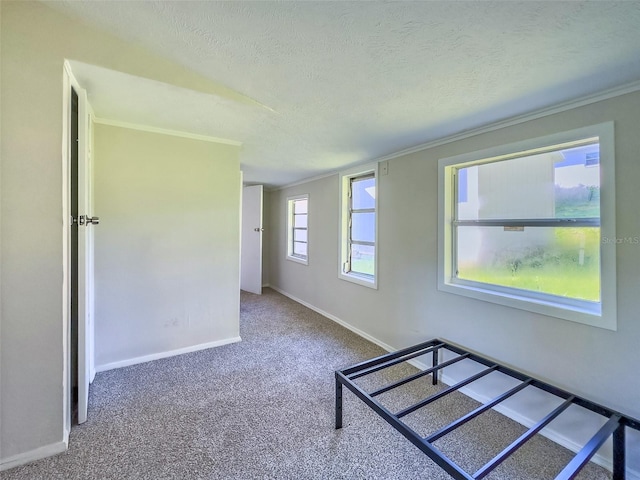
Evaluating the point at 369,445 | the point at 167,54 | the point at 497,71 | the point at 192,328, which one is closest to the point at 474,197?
the point at 497,71

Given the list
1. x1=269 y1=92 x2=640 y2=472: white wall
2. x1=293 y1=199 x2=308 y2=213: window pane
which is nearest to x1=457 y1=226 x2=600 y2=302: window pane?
x1=269 y1=92 x2=640 y2=472: white wall

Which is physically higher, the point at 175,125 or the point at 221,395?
the point at 175,125

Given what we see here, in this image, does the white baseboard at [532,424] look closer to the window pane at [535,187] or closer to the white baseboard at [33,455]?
the window pane at [535,187]

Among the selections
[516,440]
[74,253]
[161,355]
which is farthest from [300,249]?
[516,440]

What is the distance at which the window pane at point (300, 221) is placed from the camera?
16.1 feet

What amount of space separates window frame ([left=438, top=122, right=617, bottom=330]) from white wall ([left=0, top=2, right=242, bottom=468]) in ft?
8.43

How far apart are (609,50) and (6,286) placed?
118 inches

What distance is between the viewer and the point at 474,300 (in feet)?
7.09

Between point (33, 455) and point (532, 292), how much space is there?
123 inches

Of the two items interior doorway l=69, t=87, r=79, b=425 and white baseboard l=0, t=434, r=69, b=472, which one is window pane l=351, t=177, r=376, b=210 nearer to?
interior doorway l=69, t=87, r=79, b=425

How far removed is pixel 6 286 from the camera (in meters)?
1.36

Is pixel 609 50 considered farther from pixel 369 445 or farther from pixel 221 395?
pixel 221 395

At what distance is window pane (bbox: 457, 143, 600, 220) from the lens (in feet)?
5.42

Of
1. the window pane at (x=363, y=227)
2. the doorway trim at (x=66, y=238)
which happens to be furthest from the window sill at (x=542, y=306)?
the doorway trim at (x=66, y=238)
